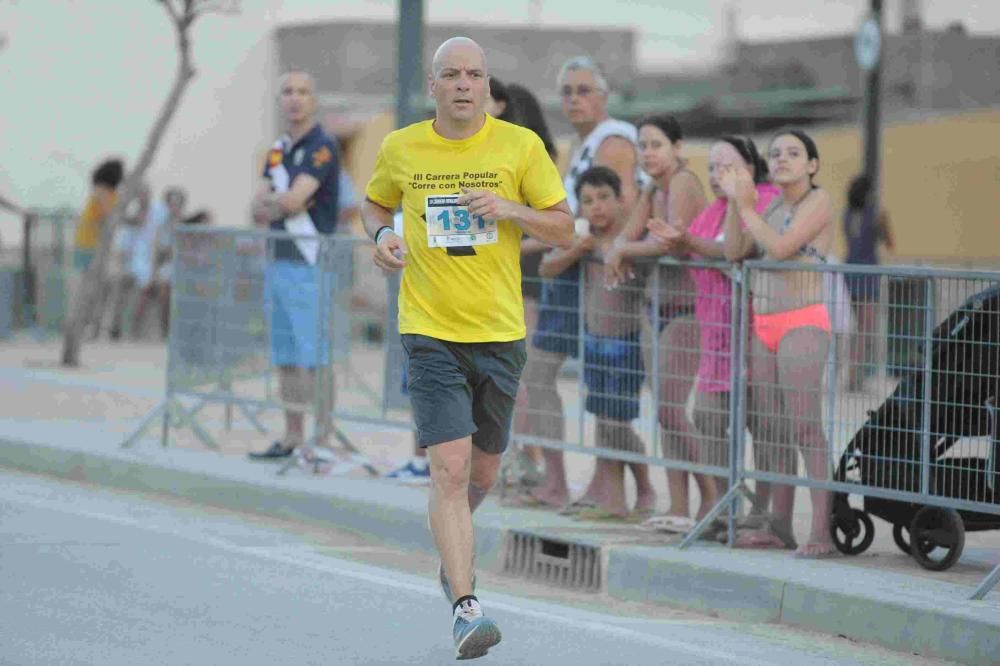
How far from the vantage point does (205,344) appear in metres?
11.5

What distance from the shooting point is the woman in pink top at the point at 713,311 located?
8664 mm

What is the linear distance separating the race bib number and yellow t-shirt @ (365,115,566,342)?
2cm

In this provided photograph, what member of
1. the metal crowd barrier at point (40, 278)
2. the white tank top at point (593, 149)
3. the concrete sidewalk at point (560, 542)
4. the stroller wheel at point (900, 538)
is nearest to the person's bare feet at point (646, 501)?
the concrete sidewalk at point (560, 542)

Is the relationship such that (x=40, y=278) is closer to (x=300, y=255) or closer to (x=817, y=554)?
(x=300, y=255)

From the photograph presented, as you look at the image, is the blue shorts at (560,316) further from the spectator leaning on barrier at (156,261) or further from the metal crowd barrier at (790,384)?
the spectator leaning on barrier at (156,261)

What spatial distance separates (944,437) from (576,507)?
2.18m

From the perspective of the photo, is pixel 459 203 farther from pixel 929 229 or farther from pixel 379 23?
pixel 379 23

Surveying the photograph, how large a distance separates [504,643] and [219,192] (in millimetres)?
23764

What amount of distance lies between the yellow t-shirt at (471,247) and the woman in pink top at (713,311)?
165 centimetres

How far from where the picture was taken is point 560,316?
948cm

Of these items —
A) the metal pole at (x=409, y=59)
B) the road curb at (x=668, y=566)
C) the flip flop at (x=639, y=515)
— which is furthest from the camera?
the metal pole at (x=409, y=59)

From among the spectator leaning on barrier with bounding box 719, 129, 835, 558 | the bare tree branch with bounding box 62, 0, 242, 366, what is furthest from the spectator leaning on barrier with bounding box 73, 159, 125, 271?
the spectator leaning on barrier with bounding box 719, 129, 835, 558

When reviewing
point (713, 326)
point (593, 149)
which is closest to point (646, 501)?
point (713, 326)

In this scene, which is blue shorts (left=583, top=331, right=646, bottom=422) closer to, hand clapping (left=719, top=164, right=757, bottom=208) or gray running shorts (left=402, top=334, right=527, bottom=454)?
hand clapping (left=719, top=164, right=757, bottom=208)
